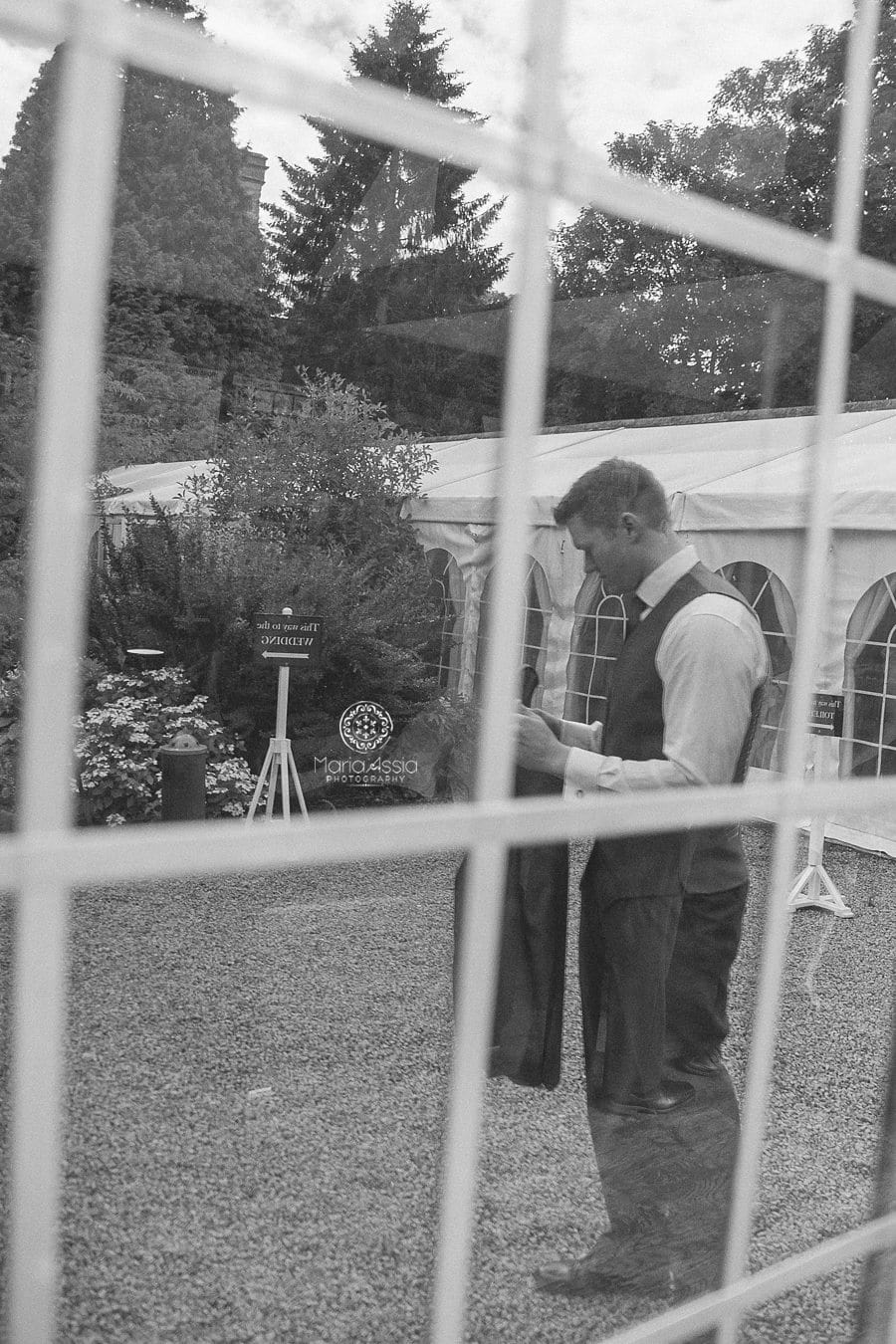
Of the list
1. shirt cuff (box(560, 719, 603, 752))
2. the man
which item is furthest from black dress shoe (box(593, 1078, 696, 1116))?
shirt cuff (box(560, 719, 603, 752))

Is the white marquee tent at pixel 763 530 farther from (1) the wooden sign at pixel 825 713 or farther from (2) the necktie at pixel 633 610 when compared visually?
(2) the necktie at pixel 633 610

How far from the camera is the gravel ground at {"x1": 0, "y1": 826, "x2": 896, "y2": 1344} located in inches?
51.8

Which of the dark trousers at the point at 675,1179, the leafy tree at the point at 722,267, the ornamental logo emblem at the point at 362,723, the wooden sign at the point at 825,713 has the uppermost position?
the leafy tree at the point at 722,267

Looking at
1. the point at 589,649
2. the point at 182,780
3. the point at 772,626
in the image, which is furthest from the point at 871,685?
the point at 182,780

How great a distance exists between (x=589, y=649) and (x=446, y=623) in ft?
4.96

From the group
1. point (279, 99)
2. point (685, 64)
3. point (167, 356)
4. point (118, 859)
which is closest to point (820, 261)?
point (279, 99)

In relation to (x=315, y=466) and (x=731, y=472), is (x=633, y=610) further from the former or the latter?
(x=315, y=466)

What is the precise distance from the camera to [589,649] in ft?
6.95

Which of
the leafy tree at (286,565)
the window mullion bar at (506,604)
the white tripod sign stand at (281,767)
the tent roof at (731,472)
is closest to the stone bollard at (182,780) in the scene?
the white tripod sign stand at (281,767)

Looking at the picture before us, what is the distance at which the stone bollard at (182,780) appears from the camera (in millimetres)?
2932

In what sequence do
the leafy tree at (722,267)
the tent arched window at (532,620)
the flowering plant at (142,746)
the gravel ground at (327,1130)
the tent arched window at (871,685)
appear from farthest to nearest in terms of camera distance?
the tent arched window at (871,685) < the flowering plant at (142,746) < the tent arched window at (532,620) < the leafy tree at (722,267) < the gravel ground at (327,1130)

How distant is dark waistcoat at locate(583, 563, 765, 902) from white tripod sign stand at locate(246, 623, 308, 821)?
2144 mm

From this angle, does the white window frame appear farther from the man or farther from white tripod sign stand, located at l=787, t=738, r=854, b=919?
white tripod sign stand, located at l=787, t=738, r=854, b=919

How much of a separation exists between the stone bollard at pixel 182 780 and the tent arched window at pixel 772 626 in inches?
64.4
